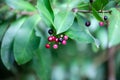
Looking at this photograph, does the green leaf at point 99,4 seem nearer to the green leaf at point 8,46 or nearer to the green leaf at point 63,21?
the green leaf at point 63,21

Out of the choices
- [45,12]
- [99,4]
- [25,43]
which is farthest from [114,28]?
[25,43]

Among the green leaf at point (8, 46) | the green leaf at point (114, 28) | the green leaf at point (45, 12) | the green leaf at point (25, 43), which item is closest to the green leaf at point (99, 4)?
the green leaf at point (114, 28)

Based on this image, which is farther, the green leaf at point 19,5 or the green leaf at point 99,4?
the green leaf at point 19,5

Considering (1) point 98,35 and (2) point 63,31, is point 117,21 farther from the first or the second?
(1) point 98,35

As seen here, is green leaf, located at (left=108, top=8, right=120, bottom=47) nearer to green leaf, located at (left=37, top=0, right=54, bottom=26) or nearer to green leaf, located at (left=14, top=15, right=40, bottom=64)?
green leaf, located at (left=37, top=0, right=54, bottom=26)

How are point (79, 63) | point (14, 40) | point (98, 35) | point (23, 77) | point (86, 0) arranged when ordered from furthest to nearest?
point (79, 63)
point (23, 77)
point (98, 35)
point (14, 40)
point (86, 0)

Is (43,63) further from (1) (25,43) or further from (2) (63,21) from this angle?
(2) (63,21)

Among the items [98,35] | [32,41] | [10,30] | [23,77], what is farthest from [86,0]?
[23,77]
